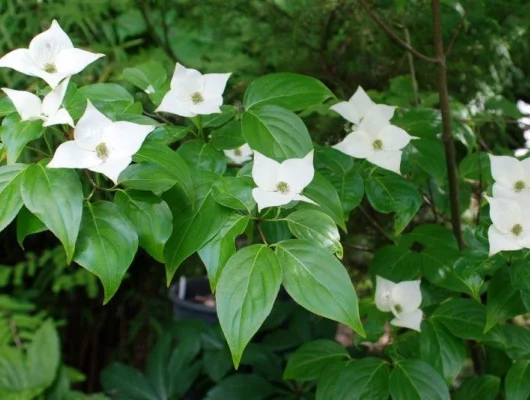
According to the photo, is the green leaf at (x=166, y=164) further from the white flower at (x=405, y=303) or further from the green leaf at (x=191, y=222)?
the white flower at (x=405, y=303)

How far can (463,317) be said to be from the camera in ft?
2.91

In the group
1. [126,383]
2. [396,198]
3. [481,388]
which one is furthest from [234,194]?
[126,383]

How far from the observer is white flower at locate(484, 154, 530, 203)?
0.77m

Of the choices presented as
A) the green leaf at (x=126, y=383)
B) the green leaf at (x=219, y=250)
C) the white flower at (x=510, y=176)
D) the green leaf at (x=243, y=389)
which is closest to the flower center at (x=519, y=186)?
the white flower at (x=510, y=176)

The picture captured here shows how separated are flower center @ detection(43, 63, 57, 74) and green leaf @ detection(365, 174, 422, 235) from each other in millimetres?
410

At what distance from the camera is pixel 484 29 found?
1.25 metres

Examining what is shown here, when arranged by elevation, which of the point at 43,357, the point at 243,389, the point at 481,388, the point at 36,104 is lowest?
the point at 43,357

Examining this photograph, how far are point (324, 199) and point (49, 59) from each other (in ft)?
1.05

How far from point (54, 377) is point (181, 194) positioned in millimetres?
993

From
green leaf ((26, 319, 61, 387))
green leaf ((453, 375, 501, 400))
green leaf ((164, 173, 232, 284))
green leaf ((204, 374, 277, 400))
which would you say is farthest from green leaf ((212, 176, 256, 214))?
green leaf ((26, 319, 61, 387))

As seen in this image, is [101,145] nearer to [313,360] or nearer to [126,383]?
[313,360]

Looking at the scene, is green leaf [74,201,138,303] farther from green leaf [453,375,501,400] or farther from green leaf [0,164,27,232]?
green leaf [453,375,501,400]

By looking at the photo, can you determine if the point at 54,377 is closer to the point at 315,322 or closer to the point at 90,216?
the point at 315,322

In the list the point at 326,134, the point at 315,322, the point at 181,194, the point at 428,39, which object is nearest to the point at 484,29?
the point at 428,39
